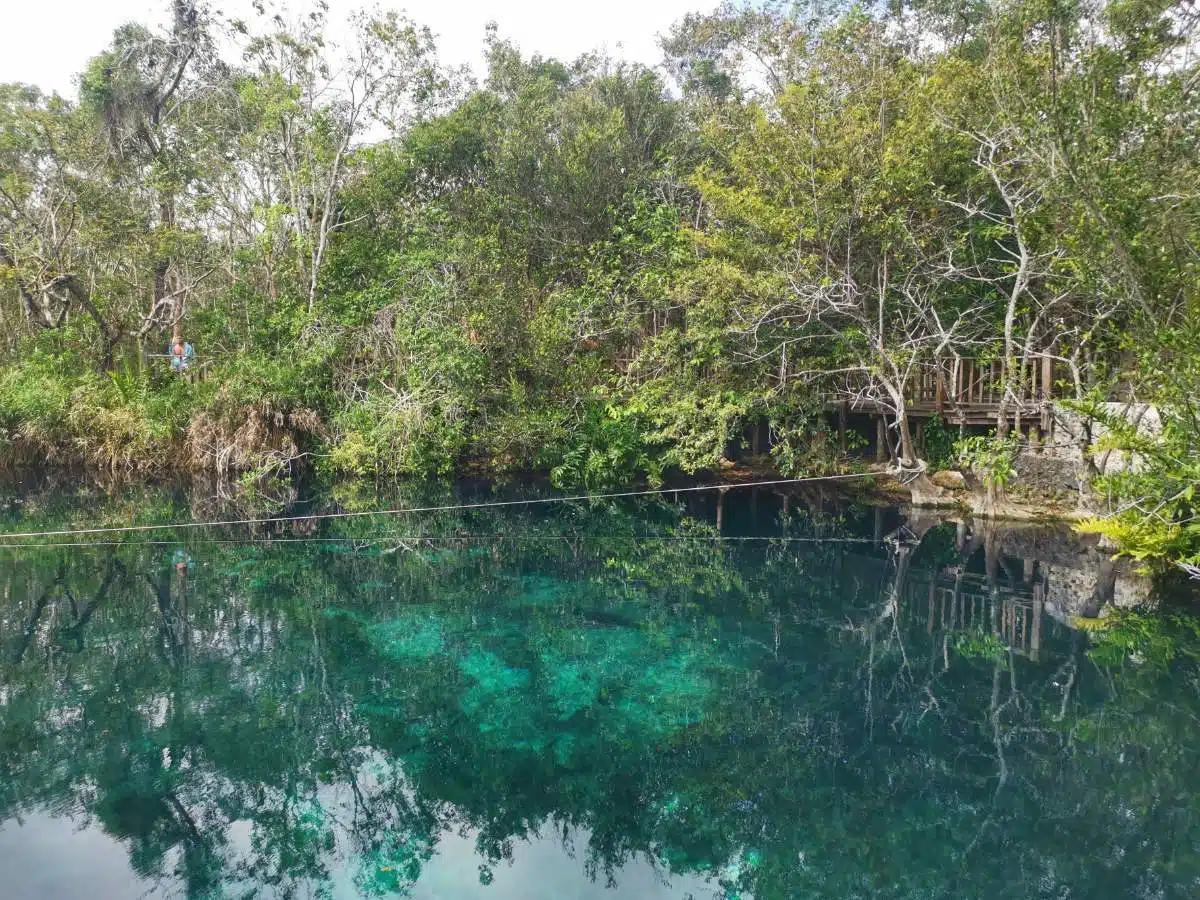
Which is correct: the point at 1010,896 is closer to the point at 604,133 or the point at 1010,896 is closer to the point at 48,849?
the point at 48,849

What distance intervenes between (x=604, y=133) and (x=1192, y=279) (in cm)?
1163

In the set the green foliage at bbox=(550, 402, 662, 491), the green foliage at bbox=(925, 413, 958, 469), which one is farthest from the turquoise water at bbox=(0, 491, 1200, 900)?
the green foliage at bbox=(550, 402, 662, 491)

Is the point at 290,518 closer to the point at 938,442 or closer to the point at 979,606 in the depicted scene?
the point at 979,606

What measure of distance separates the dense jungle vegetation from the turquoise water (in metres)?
2.72

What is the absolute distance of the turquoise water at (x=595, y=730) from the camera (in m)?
4.41

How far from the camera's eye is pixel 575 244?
16688 mm

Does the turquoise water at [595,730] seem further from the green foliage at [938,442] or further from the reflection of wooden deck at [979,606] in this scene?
the green foliage at [938,442]

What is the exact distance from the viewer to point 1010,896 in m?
4.11

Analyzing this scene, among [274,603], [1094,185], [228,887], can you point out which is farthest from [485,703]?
[1094,185]

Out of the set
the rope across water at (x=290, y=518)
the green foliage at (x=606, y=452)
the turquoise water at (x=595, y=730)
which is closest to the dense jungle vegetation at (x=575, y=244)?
the green foliage at (x=606, y=452)

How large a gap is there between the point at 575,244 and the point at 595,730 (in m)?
12.5

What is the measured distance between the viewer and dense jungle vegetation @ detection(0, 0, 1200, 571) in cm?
1027

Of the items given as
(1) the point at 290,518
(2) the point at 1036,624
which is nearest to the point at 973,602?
(2) the point at 1036,624

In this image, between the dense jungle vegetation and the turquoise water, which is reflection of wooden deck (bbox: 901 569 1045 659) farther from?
the dense jungle vegetation
